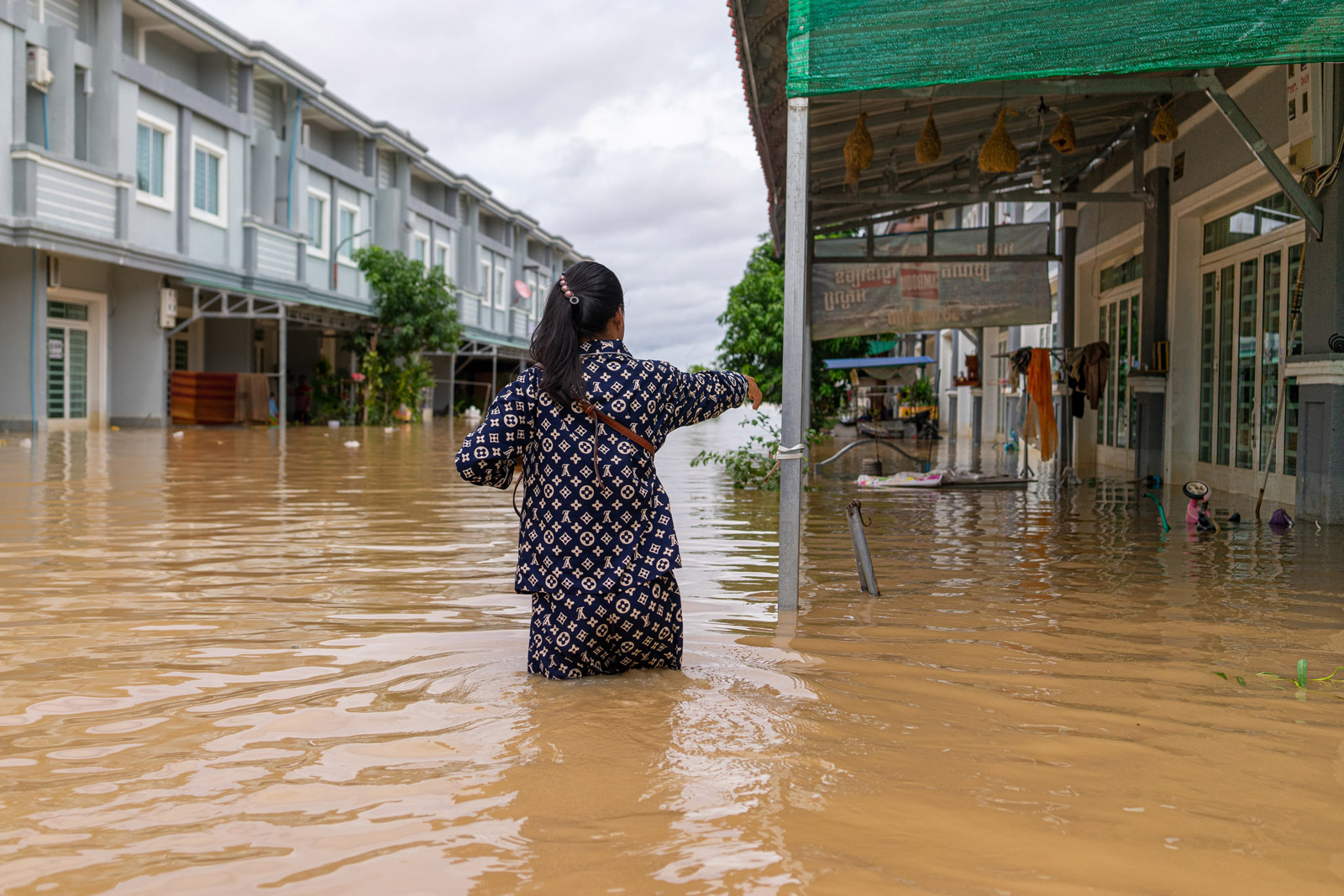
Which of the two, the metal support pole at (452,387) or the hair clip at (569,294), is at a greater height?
the metal support pole at (452,387)

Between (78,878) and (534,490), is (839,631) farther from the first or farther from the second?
(78,878)

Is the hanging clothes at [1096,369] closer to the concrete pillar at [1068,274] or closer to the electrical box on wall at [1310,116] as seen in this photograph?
the concrete pillar at [1068,274]

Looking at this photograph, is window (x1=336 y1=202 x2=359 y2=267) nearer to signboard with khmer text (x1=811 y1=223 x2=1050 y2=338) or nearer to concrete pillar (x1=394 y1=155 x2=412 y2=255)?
concrete pillar (x1=394 y1=155 x2=412 y2=255)

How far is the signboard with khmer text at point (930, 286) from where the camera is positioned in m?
12.5

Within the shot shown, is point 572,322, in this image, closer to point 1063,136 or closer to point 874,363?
point 1063,136

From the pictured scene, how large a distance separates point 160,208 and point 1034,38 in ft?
67.7

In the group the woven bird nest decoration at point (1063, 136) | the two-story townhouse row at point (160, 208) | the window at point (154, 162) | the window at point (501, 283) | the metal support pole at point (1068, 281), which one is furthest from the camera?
the window at point (501, 283)

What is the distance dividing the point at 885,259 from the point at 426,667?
32.4 ft

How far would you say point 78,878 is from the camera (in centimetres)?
210

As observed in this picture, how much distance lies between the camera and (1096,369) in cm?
1103

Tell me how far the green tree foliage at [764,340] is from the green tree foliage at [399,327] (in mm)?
7540

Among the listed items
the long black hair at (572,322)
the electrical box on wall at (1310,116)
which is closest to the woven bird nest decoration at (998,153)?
the electrical box on wall at (1310,116)

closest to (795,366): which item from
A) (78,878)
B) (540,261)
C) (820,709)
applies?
(820,709)

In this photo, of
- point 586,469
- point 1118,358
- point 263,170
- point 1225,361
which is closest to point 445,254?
point 263,170
